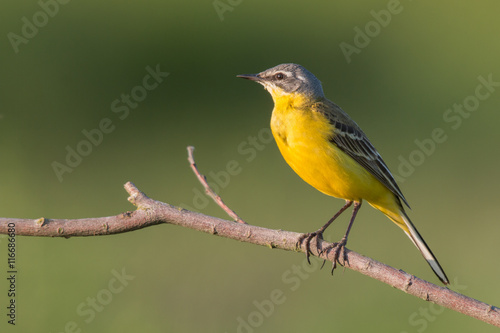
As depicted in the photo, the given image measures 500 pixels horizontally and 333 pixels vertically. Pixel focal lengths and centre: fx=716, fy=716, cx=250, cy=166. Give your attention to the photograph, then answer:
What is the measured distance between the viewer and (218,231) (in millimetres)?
4059

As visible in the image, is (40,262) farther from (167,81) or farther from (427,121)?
(427,121)

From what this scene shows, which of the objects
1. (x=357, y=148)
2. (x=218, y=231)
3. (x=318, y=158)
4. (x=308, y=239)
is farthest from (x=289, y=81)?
(x=218, y=231)

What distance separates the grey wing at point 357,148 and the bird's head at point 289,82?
0.27 m

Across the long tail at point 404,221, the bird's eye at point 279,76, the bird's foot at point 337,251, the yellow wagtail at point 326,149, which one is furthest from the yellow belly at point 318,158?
the bird's foot at point 337,251

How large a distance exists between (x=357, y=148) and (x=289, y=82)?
0.76m

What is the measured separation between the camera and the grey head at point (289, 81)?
5666 mm

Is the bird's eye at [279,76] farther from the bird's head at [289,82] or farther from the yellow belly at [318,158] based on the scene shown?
the yellow belly at [318,158]

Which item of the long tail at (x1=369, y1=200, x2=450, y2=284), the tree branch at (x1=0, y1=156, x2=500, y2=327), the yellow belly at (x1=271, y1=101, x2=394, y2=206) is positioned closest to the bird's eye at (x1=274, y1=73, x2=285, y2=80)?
the yellow belly at (x1=271, y1=101, x2=394, y2=206)

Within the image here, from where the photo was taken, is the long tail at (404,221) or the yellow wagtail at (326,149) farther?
the long tail at (404,221)

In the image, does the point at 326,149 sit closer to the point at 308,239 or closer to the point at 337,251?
the point at 308,239

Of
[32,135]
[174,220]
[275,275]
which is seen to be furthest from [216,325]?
[32,135]

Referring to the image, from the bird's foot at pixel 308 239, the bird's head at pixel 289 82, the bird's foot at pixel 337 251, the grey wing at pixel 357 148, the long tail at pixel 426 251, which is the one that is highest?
the bird's head at pixel 289 82

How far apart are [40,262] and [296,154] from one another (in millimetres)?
3718

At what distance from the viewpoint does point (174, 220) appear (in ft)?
13.3
